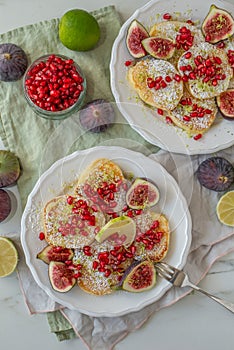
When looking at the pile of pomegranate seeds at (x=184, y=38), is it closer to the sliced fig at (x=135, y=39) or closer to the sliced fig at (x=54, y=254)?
the sliced fig at (x=135, y=39)

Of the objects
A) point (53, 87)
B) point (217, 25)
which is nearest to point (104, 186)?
point (53, 87)

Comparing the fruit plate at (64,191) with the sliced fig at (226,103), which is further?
the sliced fig at (226,103)

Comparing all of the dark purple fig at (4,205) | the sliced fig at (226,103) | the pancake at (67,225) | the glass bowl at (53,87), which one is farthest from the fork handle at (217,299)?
the glass bowl at (53,87)

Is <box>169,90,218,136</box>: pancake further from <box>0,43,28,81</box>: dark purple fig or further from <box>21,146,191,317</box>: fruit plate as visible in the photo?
<box>0,43,28,81</box>: dark purple fig

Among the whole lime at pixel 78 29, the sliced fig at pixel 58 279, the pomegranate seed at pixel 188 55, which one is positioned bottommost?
the sliced fig at pixel 58 279

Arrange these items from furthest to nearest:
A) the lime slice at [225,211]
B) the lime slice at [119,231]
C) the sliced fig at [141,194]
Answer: the lime slice at [225,211] → the sliced fig at [141,194] → the lime slice at [119,231]
